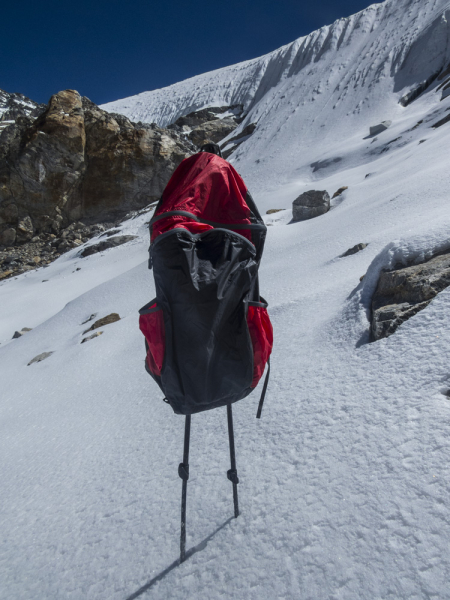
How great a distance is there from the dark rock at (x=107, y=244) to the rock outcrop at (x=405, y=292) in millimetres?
14407

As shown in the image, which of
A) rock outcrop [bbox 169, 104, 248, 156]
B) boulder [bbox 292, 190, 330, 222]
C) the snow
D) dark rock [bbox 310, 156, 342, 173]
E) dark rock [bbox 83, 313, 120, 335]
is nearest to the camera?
the snow

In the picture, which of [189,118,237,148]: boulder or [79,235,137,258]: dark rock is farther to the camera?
[189,118,237,148]: boulder

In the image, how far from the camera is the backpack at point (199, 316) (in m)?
1.27

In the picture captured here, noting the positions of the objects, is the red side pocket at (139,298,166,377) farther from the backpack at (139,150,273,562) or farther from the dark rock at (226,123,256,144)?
the dark rock at (226,123,256,144)

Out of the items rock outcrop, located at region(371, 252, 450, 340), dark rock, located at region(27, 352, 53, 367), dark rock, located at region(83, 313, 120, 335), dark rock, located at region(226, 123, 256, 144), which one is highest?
dark rock, located at region(226, 123, 256, 144)

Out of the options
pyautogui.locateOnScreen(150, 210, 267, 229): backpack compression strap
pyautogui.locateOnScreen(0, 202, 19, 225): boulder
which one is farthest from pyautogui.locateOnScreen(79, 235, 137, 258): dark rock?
pyautogui.locateOnScreen(150, 210, 267, 229): backpack compression strap

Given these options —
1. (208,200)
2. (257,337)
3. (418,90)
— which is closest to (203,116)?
(418,90)

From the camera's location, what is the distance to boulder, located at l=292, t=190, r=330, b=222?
8.84 meters

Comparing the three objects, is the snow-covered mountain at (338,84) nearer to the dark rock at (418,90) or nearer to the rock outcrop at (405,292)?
the dark rock at (418,90)

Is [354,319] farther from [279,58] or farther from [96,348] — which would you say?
[279,58]

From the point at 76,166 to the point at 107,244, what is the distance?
8.78 metres

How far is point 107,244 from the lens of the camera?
49.8 feet

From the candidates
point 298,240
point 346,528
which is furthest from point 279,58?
point 346,528

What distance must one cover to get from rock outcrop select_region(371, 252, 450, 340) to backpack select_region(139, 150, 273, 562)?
0.94 meters
